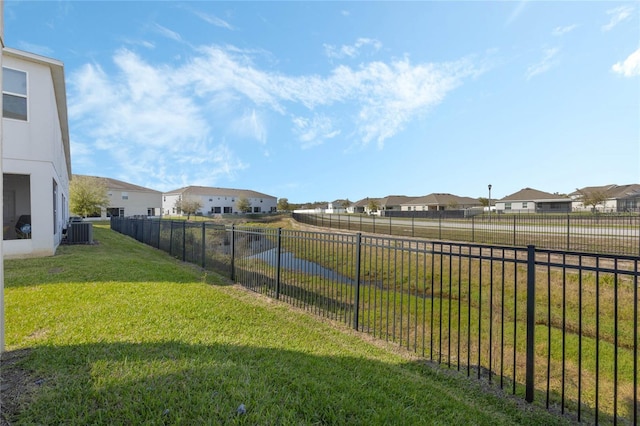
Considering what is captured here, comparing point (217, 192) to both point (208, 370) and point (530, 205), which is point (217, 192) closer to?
point (530, 205)

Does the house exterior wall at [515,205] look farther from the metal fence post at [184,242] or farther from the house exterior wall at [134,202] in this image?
the house exterior wall at [134,202]

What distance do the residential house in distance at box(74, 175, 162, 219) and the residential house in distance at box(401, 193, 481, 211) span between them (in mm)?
50211

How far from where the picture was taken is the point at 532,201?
5350 cm

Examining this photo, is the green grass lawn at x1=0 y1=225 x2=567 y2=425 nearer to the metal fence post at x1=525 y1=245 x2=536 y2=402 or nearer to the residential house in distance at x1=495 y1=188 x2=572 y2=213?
the metal fence post at x1=525 y1=245 x2=536 y2=402

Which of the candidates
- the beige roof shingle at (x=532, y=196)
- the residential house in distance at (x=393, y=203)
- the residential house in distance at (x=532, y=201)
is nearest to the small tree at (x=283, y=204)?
the residential house in distance at (x=393, y=203)

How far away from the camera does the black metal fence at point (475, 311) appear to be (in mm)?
3971

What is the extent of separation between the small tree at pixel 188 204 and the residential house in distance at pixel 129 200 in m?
4.50

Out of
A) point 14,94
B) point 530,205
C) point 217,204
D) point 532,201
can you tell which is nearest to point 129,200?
point 217,204

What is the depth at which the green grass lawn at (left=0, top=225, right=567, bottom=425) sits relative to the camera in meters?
2.42

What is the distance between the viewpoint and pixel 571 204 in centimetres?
5188

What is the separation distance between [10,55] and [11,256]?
6.01 meters

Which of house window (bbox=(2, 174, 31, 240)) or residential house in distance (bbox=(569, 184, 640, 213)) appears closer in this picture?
→ house window (bbox=(2, 174, 31, 240))

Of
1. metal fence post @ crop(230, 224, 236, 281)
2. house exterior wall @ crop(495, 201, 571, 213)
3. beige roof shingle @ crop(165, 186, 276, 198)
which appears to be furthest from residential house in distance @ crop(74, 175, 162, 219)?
house exterior wall @ crop(495, 201, 571, 213)

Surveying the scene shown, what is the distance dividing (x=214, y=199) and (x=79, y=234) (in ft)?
189
